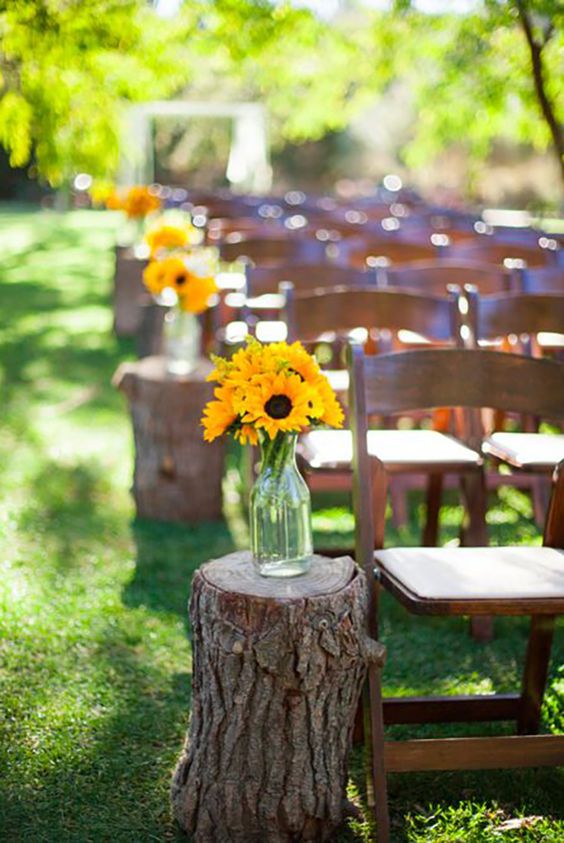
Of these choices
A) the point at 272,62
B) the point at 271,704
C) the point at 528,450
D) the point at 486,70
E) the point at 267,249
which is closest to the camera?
the point at 271,704

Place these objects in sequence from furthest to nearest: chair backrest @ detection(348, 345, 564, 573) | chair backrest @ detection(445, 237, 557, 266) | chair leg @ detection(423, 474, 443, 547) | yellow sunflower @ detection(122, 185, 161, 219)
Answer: yellow sunflower @ detection(122, 185, 161, 219) < chair backrest @ detection(445, 237, 557, 266) < chair leg @ detection(423, 474, 443, 547) < chair backrest @ detection(348, 345, 564, 573)

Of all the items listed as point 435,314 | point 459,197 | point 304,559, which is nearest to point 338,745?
point 304,559

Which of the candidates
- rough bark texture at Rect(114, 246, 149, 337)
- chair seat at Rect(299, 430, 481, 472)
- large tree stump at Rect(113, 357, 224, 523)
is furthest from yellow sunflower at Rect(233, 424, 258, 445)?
rough bark texture at Rect(114, 246, 149, 337)

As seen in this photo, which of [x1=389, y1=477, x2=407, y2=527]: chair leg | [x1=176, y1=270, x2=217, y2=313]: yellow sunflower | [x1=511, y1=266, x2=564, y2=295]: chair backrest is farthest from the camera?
[x1=511, y1=266, x2=564, y2=295]: chair backrest

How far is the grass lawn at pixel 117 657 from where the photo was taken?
3.35m

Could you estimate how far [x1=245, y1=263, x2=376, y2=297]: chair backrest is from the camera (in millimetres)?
6637

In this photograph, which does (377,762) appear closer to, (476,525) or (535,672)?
(535,672)

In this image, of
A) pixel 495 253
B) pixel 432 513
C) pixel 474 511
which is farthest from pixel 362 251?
pixel 474 511

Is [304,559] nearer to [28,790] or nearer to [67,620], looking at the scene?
[28,790]

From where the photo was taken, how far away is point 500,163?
33.4 meters

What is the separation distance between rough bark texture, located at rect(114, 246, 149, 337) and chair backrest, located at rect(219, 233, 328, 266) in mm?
2895

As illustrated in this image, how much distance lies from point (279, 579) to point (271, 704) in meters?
0.32

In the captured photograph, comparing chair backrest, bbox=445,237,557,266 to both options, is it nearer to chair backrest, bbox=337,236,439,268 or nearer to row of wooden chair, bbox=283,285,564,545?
chair backrest, bbox=337,236,439,268

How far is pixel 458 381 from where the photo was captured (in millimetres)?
3959
